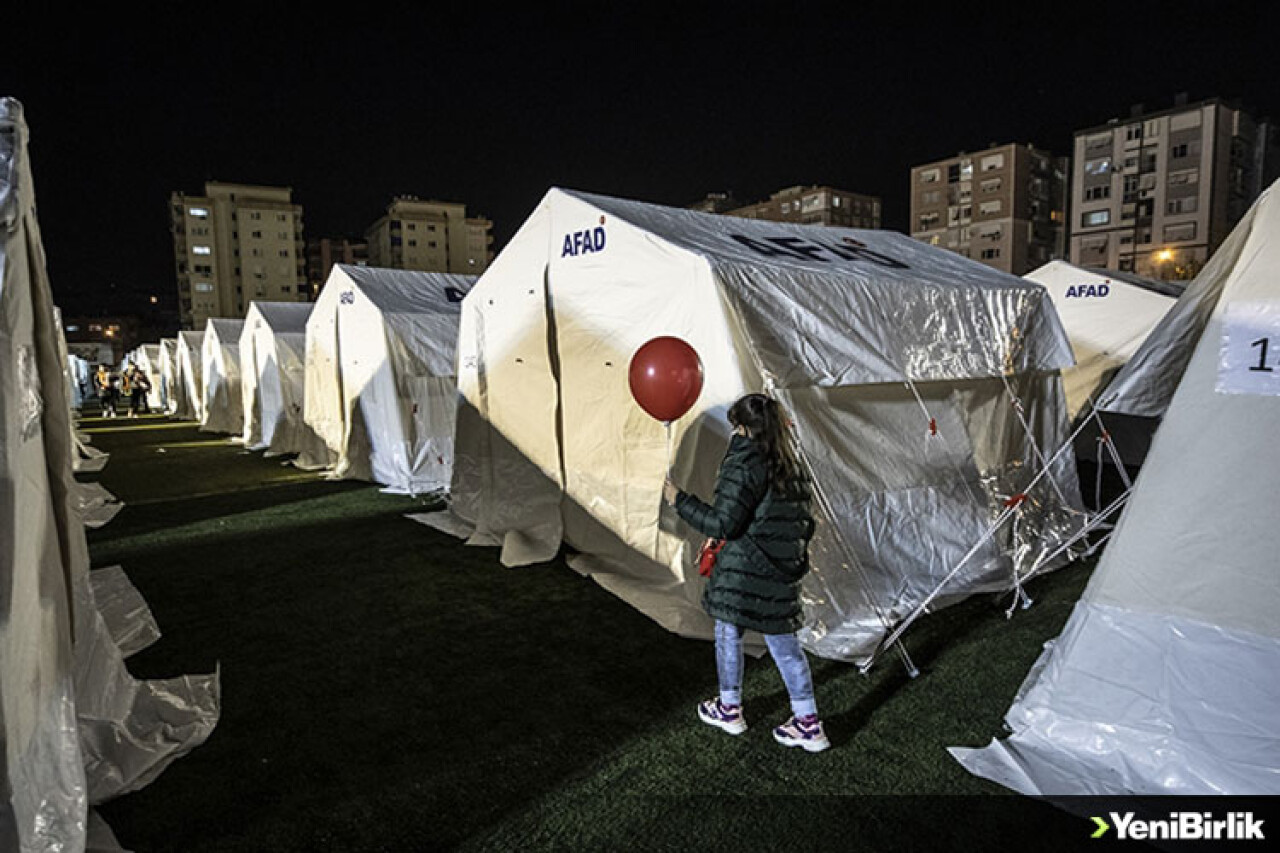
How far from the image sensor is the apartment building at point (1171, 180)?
40312 millimetres

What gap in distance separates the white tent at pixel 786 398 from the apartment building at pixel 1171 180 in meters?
43.4

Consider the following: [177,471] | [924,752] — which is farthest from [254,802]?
[177,471]

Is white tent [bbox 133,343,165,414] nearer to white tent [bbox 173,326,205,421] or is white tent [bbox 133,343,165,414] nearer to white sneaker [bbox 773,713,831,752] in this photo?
white tent [bbox 173,326,205,421]

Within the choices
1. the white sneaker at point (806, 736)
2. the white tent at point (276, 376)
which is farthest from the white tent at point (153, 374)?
the white sneaker at point (806, 736)

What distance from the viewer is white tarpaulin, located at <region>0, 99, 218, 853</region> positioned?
224 cm

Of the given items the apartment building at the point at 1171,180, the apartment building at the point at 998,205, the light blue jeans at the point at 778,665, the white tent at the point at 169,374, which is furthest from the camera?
the apartment building at the point at 998,205

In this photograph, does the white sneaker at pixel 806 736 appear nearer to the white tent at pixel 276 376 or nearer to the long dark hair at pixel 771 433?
the long dark hair at pixel 771 433

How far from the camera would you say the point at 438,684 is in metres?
3.93

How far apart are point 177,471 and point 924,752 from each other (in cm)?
1269

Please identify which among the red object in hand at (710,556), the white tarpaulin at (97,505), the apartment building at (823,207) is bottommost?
the white tarpaulin at (97,505)

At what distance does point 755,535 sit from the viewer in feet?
9.80

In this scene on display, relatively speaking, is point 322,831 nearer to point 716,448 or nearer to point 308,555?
point 716,448

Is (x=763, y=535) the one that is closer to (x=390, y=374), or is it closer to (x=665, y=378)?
(x=665, y=378)

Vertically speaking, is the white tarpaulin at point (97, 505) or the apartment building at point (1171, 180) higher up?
the apartment building at point (1171, 180)
